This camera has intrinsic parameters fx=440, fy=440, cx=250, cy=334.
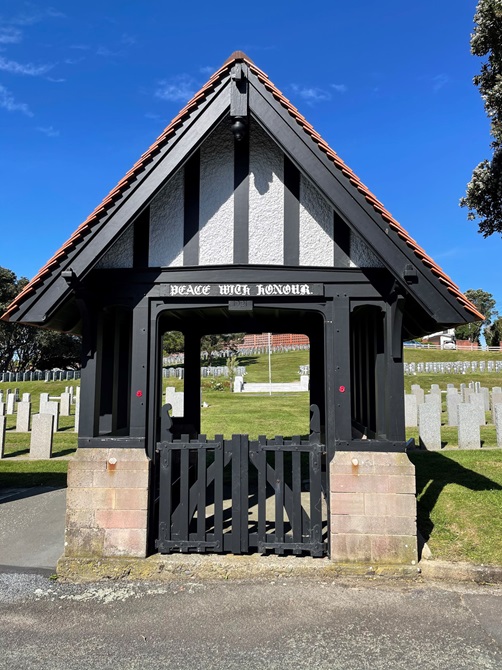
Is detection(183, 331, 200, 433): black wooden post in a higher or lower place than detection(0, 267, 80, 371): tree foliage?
lower

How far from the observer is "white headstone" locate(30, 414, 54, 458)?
39.5ft

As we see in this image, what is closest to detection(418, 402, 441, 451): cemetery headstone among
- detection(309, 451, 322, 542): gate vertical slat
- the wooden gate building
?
the wooden gate building

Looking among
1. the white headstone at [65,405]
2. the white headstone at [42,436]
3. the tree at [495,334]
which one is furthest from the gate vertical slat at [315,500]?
the tree at [495,334]

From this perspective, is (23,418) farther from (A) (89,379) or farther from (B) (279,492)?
(B) (279,492)

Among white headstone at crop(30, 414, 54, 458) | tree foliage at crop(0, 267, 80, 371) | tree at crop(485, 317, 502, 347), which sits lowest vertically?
white headstone at crop(30, 414, 54, 458)

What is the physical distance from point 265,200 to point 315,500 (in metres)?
3.61

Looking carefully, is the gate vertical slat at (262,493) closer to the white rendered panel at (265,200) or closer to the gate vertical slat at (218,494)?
the gate vertical slat at (218,494)

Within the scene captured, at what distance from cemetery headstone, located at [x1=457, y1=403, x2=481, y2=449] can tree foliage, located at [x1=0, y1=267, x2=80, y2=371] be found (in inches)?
1977

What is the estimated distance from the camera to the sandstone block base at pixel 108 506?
5012mm

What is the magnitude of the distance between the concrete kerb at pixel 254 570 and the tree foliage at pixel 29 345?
53.0 m

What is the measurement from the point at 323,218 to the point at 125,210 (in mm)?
2359

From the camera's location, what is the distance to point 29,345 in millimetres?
56406

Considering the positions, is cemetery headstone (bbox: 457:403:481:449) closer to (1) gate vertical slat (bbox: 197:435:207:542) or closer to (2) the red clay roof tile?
(2) the red clay roof tile

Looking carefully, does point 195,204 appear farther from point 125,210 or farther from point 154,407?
point 154,407
